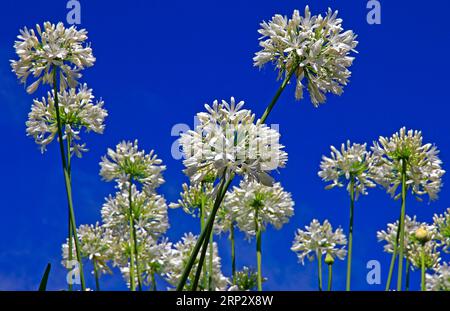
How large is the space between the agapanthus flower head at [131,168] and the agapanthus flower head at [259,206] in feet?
3.06

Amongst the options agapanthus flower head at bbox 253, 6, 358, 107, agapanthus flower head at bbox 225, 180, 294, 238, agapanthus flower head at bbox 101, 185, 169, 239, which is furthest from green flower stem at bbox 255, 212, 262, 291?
agapanthus flower head at bbox 253, 6, 358, 107

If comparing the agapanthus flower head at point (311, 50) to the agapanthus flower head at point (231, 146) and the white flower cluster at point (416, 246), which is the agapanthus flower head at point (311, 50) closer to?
the agapanthus flower head at point (231, 146)

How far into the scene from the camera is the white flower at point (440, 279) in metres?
7.72

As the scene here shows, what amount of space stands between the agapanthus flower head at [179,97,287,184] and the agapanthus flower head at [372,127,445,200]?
11.4 feet

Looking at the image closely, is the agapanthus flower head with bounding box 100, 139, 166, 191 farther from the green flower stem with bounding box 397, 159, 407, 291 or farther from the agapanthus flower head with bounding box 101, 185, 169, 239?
the green flower stem with bounding box 397, 159, 407, 291

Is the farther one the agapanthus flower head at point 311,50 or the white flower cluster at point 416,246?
the white flower cluster at point 416,246

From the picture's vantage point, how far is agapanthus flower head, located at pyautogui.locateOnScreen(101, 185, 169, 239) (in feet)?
24.2

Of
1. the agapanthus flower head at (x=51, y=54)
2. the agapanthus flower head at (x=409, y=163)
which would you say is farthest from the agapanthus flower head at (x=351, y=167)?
the agapanthus flower head at (x=51, y=54)

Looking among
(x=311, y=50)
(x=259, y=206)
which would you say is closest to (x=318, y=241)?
(x=259, y=206)

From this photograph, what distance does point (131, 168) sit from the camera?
7.16m

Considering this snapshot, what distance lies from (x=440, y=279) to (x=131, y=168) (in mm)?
3992
